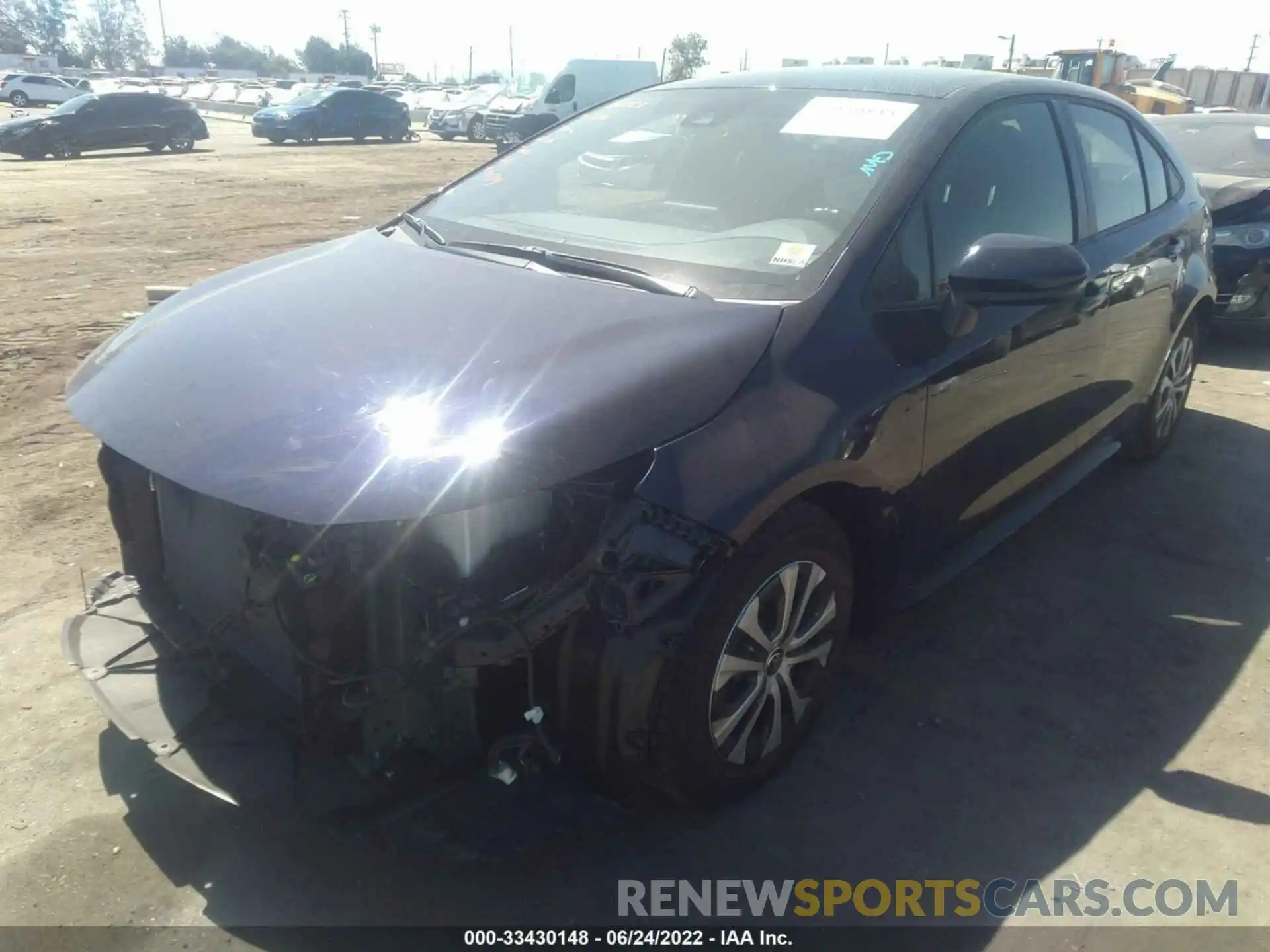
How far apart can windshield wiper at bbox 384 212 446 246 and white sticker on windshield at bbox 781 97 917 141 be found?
3.75 feet

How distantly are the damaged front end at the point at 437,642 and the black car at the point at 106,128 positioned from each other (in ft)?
76.3

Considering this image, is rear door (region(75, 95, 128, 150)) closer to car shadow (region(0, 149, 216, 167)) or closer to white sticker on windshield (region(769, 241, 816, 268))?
car shadow (region(0, 149, 216, 167))

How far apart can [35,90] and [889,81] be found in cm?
4514

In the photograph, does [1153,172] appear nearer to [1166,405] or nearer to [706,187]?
[1166,405]

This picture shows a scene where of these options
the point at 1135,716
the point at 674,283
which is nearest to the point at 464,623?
the point at 674,283

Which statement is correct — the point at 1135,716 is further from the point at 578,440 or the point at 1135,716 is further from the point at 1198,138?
the point at 1198,138

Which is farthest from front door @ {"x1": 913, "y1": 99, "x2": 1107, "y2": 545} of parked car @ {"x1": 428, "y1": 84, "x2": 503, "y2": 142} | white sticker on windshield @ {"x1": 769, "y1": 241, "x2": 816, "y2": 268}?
parked car @ {"x1": 428, "y1": 84, "x2": 503, "y2": 142}

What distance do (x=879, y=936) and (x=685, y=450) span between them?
1197 millimetres

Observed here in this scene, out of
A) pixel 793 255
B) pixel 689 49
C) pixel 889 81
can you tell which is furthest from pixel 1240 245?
pixel 689 49

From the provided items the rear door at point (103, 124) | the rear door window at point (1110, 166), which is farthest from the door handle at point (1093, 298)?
the rear door at point (103, 124)

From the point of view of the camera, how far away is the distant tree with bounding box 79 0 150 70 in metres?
105

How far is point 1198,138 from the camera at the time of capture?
8664 mm

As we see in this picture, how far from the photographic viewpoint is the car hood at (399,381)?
1996 mm

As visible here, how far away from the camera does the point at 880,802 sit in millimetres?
2689
